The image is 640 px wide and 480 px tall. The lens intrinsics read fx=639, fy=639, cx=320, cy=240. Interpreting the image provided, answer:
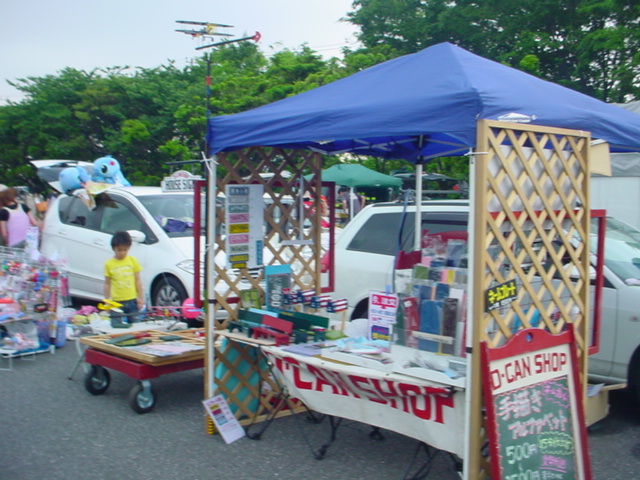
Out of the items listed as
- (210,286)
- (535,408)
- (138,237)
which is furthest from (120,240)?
(535,408)

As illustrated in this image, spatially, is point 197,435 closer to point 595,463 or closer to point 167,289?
point 595,463

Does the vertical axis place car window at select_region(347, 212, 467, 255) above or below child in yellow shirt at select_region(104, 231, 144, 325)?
above

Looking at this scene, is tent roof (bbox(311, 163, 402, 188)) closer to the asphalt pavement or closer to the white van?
the white van

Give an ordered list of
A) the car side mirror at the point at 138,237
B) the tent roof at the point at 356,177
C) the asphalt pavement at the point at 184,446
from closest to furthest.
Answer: the asphalt pavement at the point at 184,446 < the car side mirror at the point at 138,237 < the tent roof at the point at 356,177

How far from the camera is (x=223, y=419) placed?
4.64 m

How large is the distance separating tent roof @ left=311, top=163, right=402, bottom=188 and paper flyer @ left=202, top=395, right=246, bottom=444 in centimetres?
1322

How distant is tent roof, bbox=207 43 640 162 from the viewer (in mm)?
3322

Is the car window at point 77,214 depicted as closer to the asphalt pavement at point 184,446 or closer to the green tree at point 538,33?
the asphalt pavement at point 184,446

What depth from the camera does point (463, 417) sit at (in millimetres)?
3402

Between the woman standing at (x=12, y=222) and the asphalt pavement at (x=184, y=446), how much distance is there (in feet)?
11.5

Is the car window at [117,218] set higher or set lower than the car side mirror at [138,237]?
higher

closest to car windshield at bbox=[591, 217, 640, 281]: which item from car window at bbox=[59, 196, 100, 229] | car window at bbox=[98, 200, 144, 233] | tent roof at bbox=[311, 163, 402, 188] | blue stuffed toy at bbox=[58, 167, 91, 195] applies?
car window at bbox=[98, 200, 144, 233]

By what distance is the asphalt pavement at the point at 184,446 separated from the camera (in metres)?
4.12

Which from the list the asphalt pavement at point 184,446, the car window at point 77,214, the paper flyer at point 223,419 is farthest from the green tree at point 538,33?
the paper flyer at point 223,419
